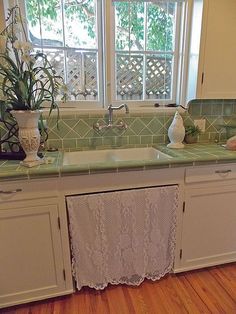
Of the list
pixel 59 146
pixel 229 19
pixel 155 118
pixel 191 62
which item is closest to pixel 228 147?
pixel 155 118

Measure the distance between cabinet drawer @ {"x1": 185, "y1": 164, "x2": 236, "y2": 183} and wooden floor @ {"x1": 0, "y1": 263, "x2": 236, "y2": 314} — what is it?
0.77 meters

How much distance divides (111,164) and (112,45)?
105cm

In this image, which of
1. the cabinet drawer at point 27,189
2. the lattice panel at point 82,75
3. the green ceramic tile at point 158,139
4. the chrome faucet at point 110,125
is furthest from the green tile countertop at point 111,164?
the lattice panel at point 82,75

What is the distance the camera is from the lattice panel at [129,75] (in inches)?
78.7

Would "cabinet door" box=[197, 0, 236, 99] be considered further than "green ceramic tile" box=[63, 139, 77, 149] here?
No

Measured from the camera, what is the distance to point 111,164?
4.72ft

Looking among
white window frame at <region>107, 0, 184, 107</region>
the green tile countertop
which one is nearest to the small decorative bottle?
Result: the green tile countertop

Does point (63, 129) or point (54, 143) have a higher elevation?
point (63, 129)

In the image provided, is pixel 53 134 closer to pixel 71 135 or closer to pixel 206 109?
pixel 71 135

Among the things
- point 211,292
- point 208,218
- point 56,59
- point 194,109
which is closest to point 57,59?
point 56,59

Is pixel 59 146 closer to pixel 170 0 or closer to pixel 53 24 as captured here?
pixel 53 24

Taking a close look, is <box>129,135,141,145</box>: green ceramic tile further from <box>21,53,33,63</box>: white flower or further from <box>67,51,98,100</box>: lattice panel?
<box>21,53,33,63</box>: white flower

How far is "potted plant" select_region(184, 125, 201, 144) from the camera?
6.60 feet

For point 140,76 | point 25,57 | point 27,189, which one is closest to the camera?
point 25,57
